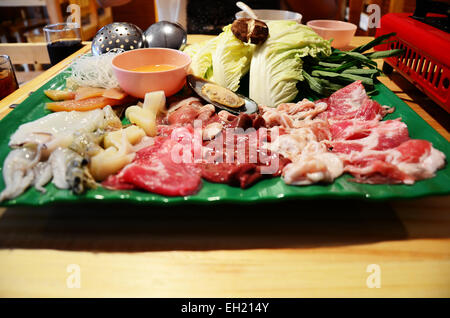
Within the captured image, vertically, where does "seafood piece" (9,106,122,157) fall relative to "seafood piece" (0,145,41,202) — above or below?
above

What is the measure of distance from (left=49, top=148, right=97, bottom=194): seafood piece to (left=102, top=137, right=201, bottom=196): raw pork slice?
0.09m

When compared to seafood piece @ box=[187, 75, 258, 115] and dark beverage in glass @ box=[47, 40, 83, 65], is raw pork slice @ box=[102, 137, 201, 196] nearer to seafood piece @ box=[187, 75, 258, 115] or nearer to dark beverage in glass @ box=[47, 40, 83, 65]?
seafood piece @ box=[187, 75, 258, 115]

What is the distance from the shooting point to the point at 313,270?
1192 mm

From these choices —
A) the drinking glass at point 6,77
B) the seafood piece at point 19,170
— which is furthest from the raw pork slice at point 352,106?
the drinking glass at point 6,77

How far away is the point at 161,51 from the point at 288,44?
957 millimetres

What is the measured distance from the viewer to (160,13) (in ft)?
13.2

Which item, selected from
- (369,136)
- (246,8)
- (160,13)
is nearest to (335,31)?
(246,8)

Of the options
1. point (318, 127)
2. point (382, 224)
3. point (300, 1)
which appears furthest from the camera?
point (300, 1)

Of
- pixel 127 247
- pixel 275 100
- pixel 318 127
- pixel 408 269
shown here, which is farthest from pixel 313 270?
pixel 275 100

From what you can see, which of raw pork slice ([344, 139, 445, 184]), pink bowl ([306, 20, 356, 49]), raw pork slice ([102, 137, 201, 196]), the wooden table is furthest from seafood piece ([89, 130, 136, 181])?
pink bowl ([306, 20, 356, 49])

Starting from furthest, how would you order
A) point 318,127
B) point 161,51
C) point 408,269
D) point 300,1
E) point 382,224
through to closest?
point 300,1, point 161,51, point 318,127, point 382,224, point 408,269

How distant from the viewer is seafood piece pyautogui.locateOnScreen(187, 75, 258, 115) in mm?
2111

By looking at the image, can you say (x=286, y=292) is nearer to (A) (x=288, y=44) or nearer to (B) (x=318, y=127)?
(B) (x=318, y=127)

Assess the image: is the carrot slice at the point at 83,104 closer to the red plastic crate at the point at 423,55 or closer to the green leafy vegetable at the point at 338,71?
the green leafy vegetable at the point at 338,71
